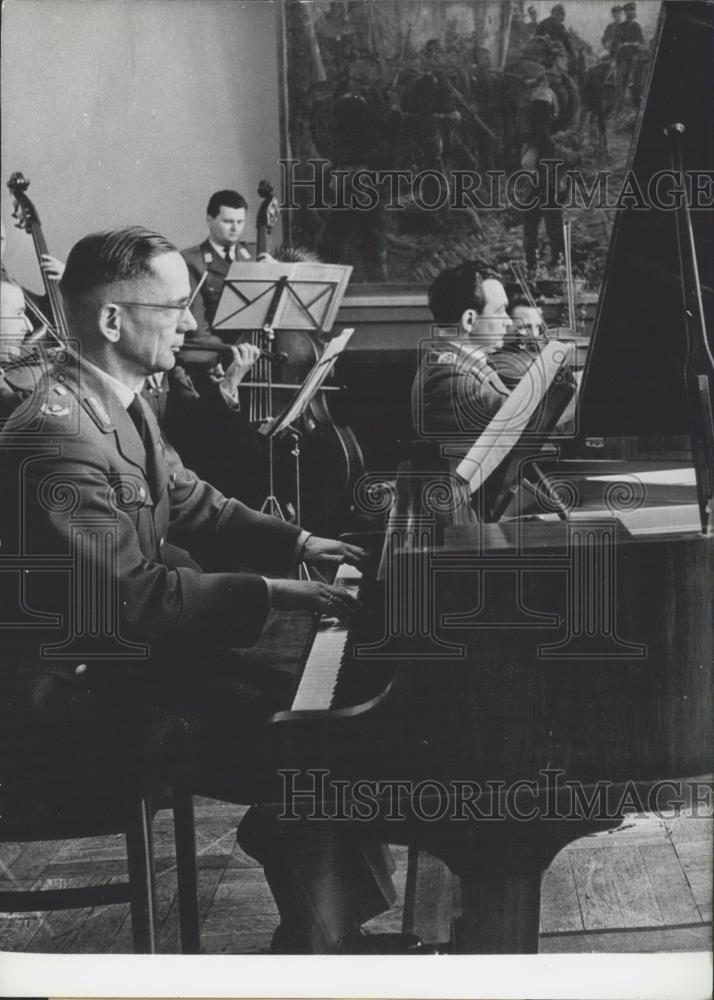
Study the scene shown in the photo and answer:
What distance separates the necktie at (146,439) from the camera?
2.41 metres

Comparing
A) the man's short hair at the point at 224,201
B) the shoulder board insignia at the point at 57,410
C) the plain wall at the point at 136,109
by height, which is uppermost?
the plain wall at the point at 136,109

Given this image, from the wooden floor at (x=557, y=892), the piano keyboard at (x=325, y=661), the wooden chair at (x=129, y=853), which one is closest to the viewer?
the piano keyboard at (x=325, y=661)

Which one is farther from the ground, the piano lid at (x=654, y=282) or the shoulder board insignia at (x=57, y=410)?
the piano lid at (x=654, y=282)

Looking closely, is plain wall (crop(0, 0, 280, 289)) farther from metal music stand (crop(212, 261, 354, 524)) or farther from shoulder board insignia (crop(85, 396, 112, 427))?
shoulder board insignia (crop(85, 396, 112, 427))

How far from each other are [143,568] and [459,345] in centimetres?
89

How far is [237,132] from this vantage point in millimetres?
2391

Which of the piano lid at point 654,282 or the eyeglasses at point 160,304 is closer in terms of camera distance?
the piano lid at point 654,282

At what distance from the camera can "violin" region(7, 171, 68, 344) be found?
7.74ft

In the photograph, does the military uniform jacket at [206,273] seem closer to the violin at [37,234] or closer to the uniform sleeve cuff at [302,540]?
the violin at [37,234]

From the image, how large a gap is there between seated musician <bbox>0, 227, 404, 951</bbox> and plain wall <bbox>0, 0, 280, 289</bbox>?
9cm

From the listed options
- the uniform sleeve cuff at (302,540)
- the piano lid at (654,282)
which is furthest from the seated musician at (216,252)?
the piano lid at (654,282)

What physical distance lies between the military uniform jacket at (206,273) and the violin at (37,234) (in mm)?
307

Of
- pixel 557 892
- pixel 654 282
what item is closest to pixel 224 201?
pixel 654 282

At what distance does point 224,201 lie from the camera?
7.86 feet
